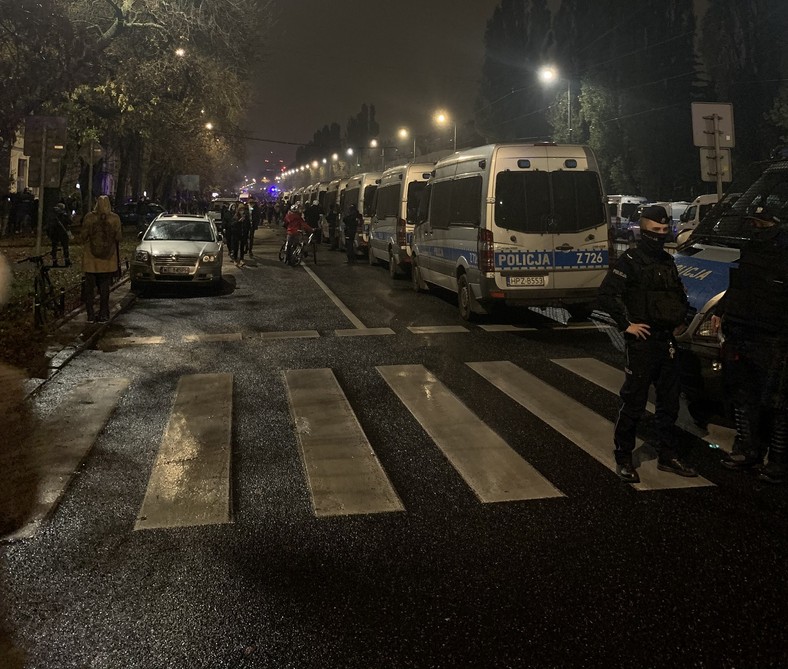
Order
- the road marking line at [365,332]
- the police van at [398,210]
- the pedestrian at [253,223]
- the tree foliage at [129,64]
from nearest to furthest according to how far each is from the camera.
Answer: the road marking line at [365,332], the police van at [398,210], the tree foliage at [129,64], the pedestrian at [253,223]

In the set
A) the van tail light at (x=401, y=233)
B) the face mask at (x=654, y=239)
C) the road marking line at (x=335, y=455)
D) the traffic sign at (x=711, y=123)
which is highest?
the traffic sign at (x=711, y=123)

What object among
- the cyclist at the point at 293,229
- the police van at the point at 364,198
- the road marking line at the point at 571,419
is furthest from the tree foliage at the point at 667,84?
the road marking line at the point at 571,419

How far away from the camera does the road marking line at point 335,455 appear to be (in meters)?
5.22

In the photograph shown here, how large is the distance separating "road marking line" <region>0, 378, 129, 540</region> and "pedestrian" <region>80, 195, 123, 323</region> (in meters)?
4.00

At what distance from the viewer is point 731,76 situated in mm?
53500

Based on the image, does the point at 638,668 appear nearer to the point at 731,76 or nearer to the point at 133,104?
the point at 133,104

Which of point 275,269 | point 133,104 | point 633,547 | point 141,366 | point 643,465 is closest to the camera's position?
point 633,547

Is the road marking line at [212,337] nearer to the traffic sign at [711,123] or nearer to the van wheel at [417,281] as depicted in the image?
the van wheel at [417,281]

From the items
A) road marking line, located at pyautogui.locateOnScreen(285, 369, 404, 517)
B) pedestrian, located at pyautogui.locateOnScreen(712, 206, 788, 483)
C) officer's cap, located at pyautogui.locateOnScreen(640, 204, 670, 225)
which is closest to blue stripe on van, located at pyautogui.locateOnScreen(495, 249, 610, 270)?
road marking line, located at pyautogui.locateOnScreen(285, 369, 404, 517)

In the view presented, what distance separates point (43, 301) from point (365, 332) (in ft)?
14.7

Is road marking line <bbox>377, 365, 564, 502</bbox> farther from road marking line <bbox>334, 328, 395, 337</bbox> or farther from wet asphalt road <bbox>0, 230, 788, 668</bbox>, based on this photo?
road marking line <bbox>334, 328, 395, 337</bbox>

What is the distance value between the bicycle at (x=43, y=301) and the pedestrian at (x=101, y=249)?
47cm

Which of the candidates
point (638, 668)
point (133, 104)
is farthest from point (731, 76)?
point (638, 668)

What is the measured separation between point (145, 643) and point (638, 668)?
200 centimetres
